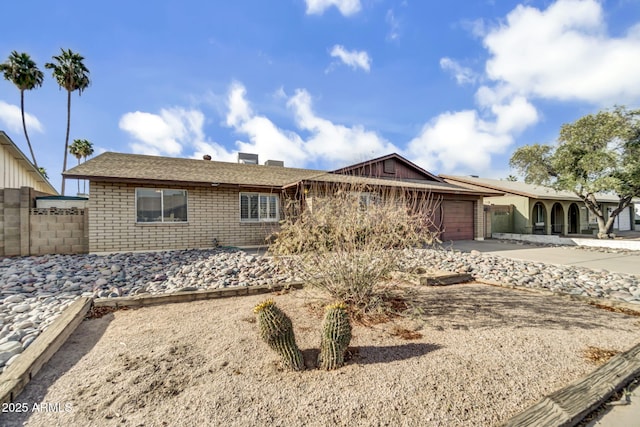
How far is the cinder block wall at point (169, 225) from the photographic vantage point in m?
9.50

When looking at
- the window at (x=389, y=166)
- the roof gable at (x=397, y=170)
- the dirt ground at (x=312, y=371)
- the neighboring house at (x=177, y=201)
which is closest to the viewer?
the dirt ground at (x=312, y=371)

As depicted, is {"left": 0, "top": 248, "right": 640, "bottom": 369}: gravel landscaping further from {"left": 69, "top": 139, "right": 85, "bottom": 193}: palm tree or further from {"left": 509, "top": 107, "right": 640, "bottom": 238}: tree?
{"left": 69, "top": 139, "right": 85, "bottom": 193}: palm tree

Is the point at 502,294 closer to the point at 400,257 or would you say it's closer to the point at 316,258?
the point at 400,257

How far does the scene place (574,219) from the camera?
71.8 feet

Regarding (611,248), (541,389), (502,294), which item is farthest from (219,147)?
(611,248)

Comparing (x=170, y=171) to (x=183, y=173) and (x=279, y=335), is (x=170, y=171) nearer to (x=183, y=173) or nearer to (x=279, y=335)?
(x=183, y=173)

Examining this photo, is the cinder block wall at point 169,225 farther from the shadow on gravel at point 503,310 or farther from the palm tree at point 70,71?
the palm tree at point 70,71

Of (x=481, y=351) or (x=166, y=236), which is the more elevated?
(x=166, y=236)

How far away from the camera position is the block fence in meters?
8.57

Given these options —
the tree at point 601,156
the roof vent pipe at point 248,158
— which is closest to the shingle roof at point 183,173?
the roof vent pipe at point 248,158

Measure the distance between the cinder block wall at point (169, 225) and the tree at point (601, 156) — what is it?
620 inches

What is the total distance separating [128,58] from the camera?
810 cm

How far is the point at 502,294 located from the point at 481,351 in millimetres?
2746

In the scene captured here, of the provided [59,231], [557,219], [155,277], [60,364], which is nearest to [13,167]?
[59,231]
